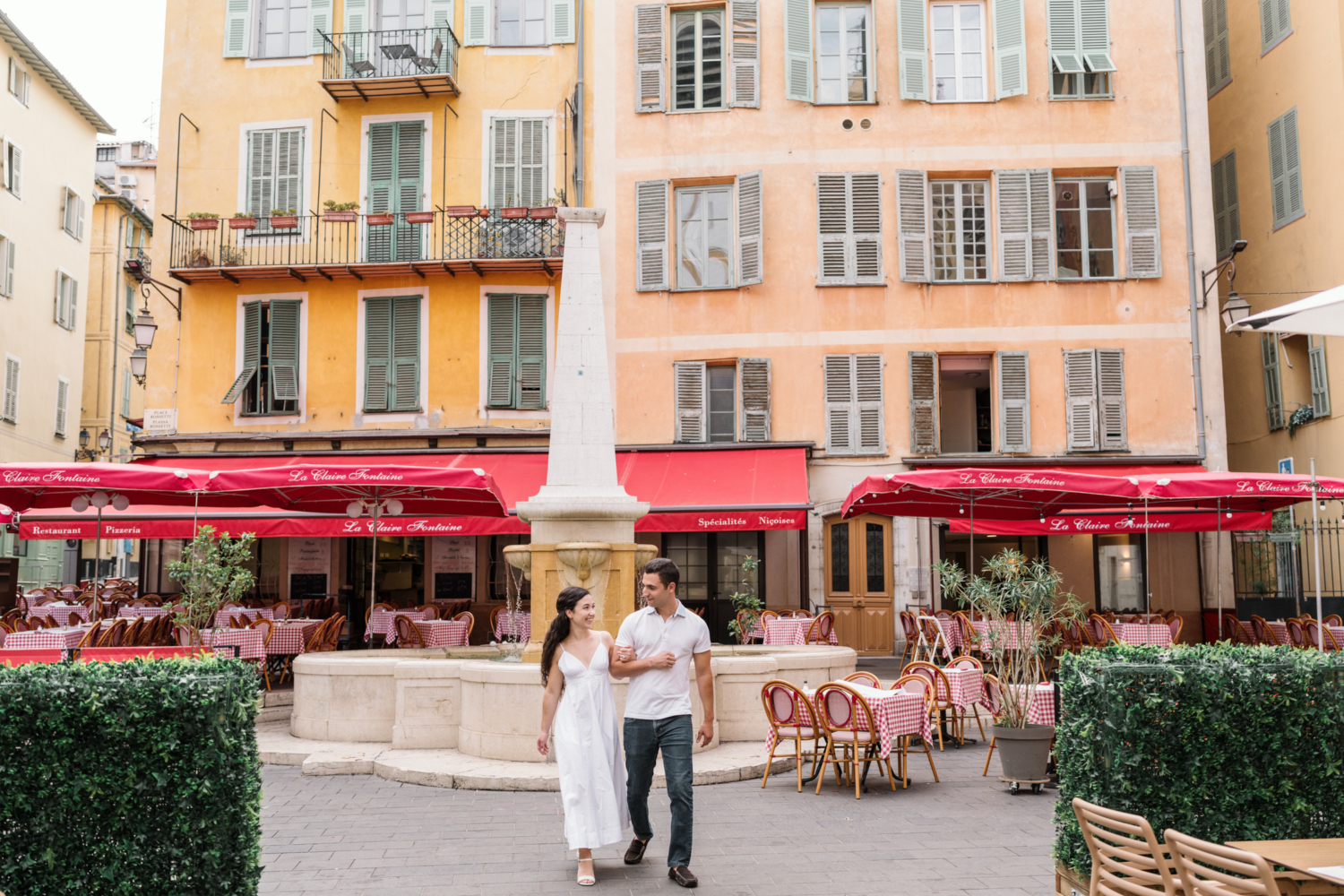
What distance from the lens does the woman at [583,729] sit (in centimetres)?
602

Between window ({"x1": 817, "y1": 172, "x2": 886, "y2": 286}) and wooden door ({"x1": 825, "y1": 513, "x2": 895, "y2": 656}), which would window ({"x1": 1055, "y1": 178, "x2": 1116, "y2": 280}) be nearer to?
window ({"x1": 817, "y1": 172, "x2": 886, "y2": 286})

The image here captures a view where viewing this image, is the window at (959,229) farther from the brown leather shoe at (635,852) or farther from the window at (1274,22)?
the brown leather shoe at (635,852)

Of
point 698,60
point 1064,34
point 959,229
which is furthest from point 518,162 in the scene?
point 1064,34

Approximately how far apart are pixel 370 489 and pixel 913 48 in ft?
39.9

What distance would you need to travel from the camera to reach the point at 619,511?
10.2 m

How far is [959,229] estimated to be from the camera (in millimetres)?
20062

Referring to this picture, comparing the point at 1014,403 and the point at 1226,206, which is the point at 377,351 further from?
the point at 1226,206

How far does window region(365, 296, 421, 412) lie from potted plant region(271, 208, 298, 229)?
1.82 metres

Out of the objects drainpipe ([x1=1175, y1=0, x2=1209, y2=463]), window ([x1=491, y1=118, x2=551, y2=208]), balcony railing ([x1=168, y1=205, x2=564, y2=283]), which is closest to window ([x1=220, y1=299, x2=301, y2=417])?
balcony railing ([x1=168, y1=205, x2=564, y2=283])

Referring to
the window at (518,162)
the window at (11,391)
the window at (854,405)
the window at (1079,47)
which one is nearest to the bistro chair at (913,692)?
the window at (854,405)

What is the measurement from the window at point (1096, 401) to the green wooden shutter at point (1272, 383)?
9.17 feet

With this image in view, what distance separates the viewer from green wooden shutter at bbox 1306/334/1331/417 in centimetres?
1847

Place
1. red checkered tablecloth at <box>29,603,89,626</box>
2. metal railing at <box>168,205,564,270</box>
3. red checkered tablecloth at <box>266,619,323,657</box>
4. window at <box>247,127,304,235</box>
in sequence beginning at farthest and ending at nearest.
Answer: window at <box>247,127,304,235</box>, metal railing at <box>168,205,564,270</box>, red checkered tablecloth at <box>29,603,89,626</box>, red checkered tablecloth at <box>266,619,323,657</box>

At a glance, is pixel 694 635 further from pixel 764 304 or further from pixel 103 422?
pixel 103 422
